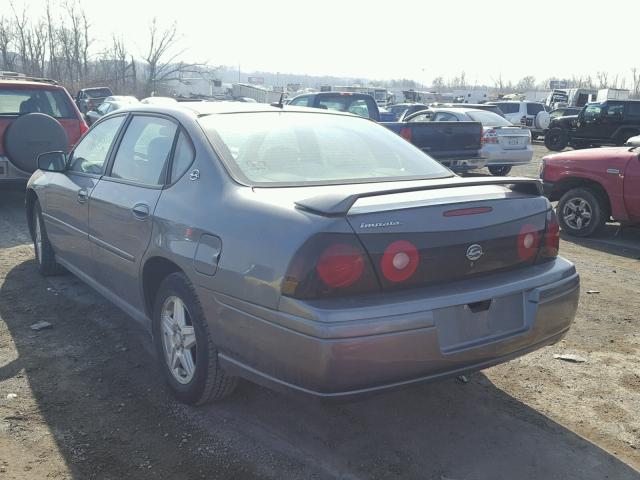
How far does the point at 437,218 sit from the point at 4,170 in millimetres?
7244

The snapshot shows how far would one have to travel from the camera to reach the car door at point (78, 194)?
Answer: 14.3 ft

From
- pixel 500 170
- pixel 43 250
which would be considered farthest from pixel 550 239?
pixel 500 170

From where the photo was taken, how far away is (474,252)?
281cm

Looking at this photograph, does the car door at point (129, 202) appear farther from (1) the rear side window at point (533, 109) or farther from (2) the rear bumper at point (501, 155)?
(1) the rear side window at point (533, 109)

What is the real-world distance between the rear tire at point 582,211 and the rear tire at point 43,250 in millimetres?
6174

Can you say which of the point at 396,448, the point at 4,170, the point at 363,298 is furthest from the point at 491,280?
the point at 4,170

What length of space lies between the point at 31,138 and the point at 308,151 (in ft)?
17.8

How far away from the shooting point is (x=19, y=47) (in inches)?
1844

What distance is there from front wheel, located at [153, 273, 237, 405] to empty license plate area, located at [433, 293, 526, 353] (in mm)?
1156

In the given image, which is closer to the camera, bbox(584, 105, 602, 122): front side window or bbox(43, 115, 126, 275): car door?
bbox(43, 115, 126, 275): car door

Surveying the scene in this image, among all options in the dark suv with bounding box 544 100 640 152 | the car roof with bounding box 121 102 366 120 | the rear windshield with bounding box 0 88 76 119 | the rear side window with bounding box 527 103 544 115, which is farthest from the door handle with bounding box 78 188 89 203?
the rear side window with bounding box 527 103 544 115

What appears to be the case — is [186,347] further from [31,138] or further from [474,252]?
[31,138]

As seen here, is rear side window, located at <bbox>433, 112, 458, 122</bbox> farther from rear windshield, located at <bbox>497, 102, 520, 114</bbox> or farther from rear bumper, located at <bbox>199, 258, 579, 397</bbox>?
rear windshield, located at <bbox>497, 102, 520, 114</bbox>

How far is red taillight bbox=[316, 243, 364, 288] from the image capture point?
2.50m
